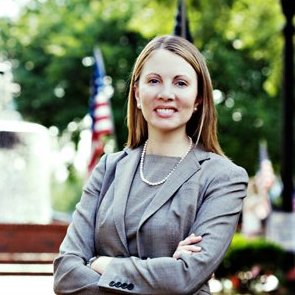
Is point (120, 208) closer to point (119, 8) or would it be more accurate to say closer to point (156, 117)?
point (156, 117)

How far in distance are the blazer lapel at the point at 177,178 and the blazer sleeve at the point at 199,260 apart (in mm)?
A: 58

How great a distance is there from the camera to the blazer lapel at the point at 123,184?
326 cm

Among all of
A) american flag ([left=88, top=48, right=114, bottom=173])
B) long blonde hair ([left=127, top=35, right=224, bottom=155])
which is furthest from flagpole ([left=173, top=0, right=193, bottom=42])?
american flag ([left=88, top=48, right=114, bottom=173])

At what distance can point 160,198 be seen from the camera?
10.6 ft

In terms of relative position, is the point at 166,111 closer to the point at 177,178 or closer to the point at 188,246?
the point at 177,178

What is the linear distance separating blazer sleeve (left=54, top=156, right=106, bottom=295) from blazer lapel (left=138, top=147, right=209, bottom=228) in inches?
10.3

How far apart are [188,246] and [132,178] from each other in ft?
1.07

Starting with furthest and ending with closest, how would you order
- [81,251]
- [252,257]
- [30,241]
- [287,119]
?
[287,119]
[252,257]
[30,241]
[81,251]

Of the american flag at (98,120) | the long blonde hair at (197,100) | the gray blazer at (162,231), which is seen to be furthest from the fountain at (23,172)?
the gray blazer at (162,231)

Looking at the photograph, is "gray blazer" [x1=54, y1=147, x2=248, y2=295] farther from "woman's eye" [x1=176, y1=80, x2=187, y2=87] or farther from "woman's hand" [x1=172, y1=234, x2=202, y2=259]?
"woman's eye" [x1=176, y1=80, x2=187, y2=87]

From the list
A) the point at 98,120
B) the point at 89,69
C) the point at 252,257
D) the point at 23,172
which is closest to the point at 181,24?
the point at 252,257

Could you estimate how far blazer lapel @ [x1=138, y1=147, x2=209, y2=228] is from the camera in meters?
3.23

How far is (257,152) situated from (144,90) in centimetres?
2990

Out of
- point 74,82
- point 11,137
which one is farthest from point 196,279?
point 74,82
